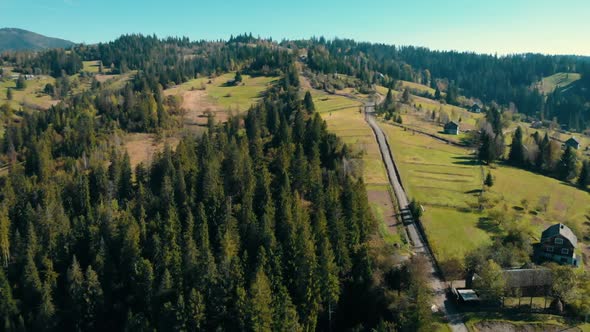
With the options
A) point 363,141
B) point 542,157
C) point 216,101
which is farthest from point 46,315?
point 216,101

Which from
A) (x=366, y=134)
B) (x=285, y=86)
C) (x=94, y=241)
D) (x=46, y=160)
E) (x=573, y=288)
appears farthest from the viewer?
(x=285, y=86)

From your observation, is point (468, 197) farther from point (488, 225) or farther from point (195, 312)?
point (195, 312)

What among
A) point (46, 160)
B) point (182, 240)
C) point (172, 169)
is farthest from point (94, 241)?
point (46, 160)

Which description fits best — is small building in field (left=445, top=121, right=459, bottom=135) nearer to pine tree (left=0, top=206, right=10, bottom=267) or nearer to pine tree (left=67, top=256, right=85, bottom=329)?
pine tree (left=67, top=256, right=85, bottom=329)

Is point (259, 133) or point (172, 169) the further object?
point (259, 133)

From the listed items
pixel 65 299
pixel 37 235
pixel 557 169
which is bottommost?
pixel 65 299

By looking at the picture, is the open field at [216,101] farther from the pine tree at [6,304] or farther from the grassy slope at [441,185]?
the pine tree at [6,304]

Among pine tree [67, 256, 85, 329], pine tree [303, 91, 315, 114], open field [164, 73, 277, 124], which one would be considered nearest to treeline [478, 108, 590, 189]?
pine tree [303, 91, 315, 114]

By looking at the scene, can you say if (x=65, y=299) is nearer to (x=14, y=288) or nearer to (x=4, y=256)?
(x=14, y=288)
